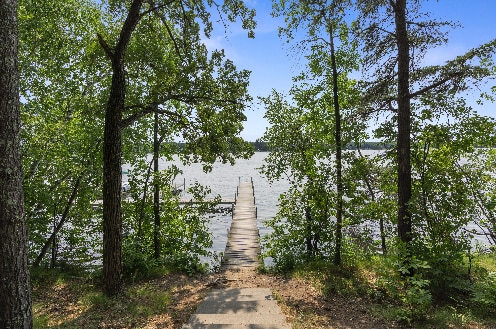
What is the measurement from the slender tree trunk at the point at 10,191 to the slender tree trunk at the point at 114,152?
2.40 m

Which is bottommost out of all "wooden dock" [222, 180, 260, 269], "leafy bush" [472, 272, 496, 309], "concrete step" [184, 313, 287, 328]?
"wooden dock" [222, 180, 260, 269]

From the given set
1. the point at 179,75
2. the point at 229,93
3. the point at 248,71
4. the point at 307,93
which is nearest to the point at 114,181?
the point at 179,75

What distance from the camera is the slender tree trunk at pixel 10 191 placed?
3.77 metres

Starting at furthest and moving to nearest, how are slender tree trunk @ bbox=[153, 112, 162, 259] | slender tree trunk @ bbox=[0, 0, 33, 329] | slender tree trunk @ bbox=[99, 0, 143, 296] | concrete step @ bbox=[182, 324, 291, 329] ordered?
slender tree trunk @ bbox=[153, 112, 162, 259] < slender tree trunk @ bbox=[99, 0, 143, 296] < concrete step @ bbox=[182, 324, 291, 329] < slender tree trunk @ bbox=[0, 0, 33, 329]

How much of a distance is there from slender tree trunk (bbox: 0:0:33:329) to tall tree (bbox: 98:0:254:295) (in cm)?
229

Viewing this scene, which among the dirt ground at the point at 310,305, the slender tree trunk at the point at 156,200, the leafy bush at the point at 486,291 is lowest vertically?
the dirt ground at the point at 310,305

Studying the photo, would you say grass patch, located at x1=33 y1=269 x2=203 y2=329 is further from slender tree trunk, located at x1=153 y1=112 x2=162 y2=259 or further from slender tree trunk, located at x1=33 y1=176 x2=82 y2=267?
slender tree trunk, located at x1=153 y1=112 x2=162 y2=259

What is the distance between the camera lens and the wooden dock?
11.9 m

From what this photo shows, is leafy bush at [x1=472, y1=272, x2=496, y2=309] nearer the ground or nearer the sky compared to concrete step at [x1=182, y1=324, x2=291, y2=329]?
nearer the sky

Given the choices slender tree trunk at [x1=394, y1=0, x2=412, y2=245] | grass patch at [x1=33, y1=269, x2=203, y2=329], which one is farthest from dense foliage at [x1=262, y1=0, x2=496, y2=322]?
grass patch at [x1=33, y1=269, x2=203, y2=329]

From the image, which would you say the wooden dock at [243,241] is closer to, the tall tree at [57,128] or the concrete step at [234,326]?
the tall tree at [57,128]

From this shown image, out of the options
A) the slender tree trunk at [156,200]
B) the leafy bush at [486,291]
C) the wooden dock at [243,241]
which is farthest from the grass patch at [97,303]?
the leafy bush at [486,291]

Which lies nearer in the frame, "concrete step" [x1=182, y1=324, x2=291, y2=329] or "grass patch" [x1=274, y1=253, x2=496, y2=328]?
"concrete step" [x1=182, y1=324, x2=291, y2=329]

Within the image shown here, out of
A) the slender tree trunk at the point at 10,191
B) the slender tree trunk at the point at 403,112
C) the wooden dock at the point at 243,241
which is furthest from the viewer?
the wooden dock at the point at 243,241
